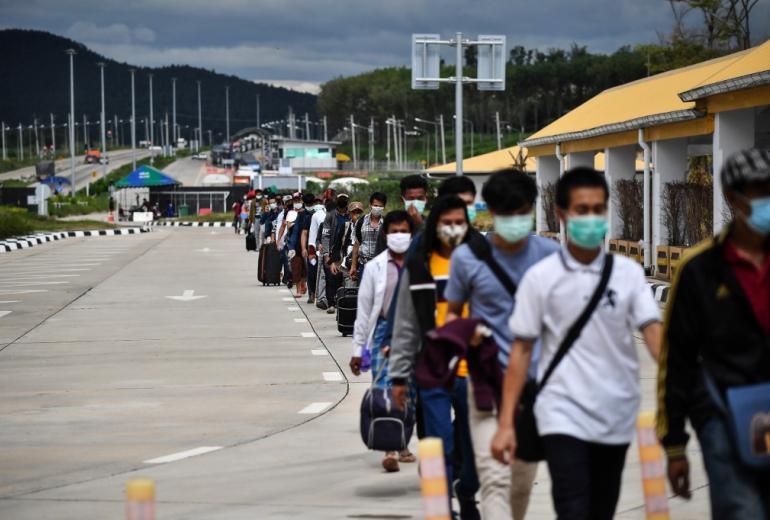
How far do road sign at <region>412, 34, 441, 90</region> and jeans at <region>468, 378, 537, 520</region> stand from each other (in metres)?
29.9

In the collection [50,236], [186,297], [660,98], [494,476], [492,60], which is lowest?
[50,236]

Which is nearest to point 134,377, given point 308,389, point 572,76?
point 308,389

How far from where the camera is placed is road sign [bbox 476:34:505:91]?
36.4 m

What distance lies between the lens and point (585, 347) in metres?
5.30

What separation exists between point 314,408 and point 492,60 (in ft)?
83.6

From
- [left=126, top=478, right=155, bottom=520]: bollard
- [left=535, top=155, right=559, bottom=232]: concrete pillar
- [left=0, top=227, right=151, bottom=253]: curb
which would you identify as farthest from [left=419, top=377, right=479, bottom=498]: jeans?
[left=0, top=227, right=151, bottom=253]: curb

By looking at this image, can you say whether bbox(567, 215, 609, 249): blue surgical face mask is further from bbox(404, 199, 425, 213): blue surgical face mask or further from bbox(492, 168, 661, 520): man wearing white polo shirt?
bbox(404, 199, 425, 213): blue surgical face mask

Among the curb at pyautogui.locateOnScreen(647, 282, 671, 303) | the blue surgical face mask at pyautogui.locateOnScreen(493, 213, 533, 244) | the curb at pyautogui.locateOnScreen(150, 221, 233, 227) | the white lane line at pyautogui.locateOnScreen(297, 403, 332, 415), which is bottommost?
the curb at pyautogui.locateOnScreen(150, 221, 233, 227)

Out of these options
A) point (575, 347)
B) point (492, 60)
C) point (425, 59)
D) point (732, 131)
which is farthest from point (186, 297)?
point (575, 347)

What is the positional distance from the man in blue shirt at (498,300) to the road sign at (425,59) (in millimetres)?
29883

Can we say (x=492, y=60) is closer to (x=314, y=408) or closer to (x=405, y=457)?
(x=314, y=408)

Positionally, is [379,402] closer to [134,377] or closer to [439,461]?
[439,461]

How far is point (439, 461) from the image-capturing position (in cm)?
498

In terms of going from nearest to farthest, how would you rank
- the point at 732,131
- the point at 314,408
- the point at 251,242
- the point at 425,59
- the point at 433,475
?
the point at 433,475, the point at 314,408, the point at 732,131, the point at 425,59, the point at 251,242
